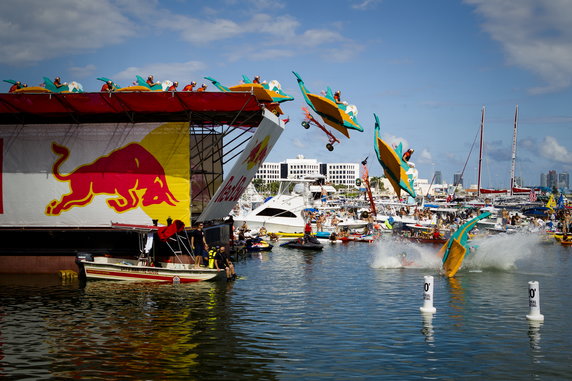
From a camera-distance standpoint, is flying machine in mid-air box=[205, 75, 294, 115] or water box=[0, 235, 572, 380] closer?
water box=[0, 235, 572, 380]

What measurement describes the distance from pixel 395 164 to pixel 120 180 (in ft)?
48.8

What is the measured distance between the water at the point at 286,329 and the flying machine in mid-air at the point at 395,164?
4.85 metres

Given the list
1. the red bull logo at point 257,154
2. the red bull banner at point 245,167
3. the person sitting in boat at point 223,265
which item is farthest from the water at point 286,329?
the red bull logo at point 257,154

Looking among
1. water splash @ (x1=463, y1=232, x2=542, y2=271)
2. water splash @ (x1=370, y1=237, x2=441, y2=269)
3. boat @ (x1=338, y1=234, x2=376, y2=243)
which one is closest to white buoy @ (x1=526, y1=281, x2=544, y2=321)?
water splash @ (x1=463, y1=232, x2=542, y2=271)

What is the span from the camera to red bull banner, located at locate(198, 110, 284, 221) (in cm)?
3247

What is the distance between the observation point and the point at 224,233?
38406 mm

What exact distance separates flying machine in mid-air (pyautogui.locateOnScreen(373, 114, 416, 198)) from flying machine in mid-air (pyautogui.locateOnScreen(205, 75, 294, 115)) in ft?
25.8

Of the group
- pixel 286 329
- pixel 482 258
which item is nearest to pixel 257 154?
pixel 482 258

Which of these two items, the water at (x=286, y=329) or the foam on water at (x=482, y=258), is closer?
the water at (x=286, y=329)

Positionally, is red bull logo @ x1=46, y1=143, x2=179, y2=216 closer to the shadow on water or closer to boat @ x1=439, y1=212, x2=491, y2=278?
the shadow on water

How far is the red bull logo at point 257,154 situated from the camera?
34.0 meters

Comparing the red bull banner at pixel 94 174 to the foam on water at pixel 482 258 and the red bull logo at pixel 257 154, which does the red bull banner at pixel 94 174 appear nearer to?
the red bull logo at pixel 257 154

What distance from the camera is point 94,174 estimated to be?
107 feet

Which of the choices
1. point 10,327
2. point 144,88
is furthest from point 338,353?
point 144,88
